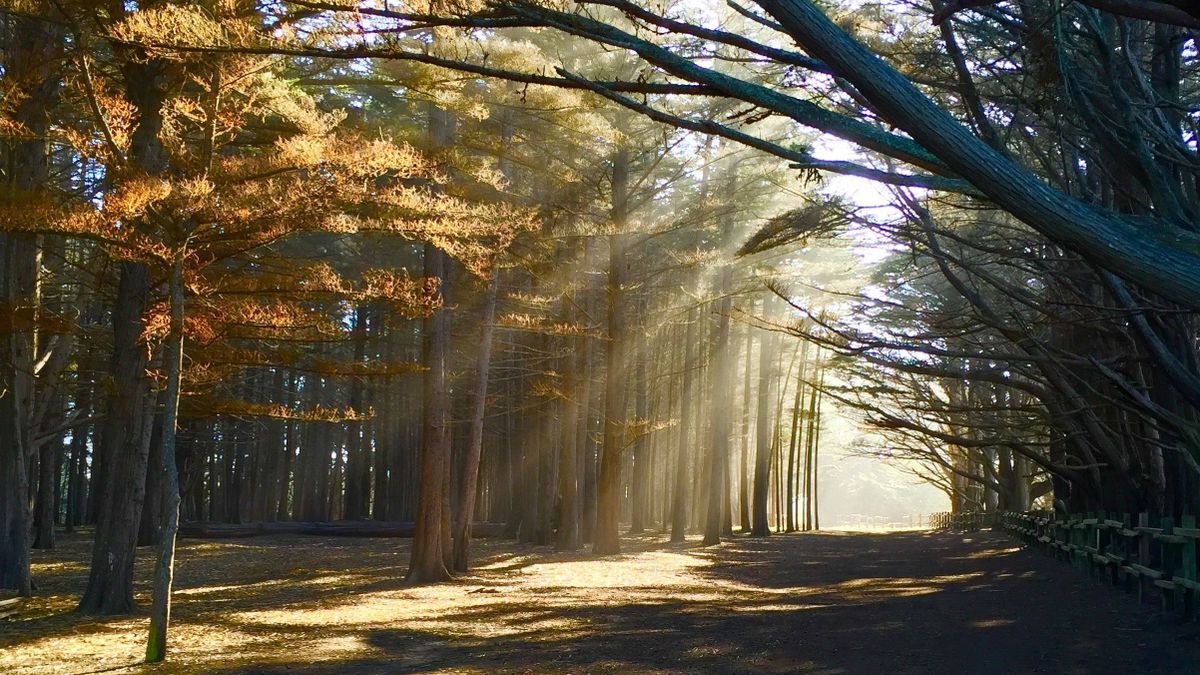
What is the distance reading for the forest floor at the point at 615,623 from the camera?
8977 millimetres

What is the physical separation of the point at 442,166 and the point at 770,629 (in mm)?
8324

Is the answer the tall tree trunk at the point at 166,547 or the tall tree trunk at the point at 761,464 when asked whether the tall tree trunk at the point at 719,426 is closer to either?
the tall tree trunk at the point at 761,464

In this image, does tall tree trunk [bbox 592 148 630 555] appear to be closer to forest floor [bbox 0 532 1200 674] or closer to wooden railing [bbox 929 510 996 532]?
forest floor [bbox 0 532 1200 674]

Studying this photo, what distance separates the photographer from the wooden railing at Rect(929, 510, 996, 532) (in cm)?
3970

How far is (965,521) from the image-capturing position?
145 ft

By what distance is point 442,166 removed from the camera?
15.7 metres

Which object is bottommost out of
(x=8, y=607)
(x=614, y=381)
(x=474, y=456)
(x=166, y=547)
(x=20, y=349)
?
(x=8, y=607)

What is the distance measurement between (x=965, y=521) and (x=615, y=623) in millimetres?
35931

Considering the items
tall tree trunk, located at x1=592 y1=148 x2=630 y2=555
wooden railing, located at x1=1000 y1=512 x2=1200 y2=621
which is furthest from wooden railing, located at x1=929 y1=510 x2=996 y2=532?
tall tree trunk, located at x1=592 y1=148 x2=630 y2=555

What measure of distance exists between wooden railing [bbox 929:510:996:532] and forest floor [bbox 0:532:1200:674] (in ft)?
65.5

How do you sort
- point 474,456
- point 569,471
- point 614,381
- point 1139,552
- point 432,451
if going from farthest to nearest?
1. point 569,471
2. point 614,381
3. point 474,456
4. point 432,451
5. point 1139,552

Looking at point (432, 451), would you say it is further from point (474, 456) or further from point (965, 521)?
point (965, 521)

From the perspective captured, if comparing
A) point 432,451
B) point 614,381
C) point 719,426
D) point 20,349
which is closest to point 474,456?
point 432,451

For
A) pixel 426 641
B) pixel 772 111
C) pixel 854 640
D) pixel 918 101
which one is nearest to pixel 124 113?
pixel 426 641
